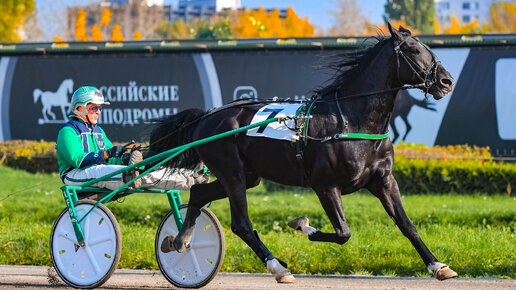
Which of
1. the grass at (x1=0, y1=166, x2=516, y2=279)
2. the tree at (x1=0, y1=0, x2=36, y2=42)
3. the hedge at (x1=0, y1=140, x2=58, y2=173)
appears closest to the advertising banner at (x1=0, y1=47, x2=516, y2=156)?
the hedge at (x1=0, y1=140, x2=58, y2=173)

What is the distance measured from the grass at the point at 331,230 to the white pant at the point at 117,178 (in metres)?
1.24

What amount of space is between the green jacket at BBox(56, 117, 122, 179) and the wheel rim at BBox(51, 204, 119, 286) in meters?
0.39

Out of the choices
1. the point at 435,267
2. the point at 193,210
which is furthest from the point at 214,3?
the point at 435,267

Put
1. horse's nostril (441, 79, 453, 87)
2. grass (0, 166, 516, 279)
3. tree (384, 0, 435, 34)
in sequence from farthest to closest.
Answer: tree (384, 0, 435, 34) → grass (0, 166, 516, 279) → horse's nostril (441, 79, 453, 87)

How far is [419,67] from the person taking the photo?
6.82m

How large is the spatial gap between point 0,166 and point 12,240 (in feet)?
24.9

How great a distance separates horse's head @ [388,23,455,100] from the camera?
6.77 metres

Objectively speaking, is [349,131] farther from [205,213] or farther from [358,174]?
[205,213]

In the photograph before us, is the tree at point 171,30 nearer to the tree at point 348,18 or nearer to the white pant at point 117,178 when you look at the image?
the tree at point 348,18

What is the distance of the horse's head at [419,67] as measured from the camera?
22.2 feet

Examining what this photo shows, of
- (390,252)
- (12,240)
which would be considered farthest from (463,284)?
(12,240)

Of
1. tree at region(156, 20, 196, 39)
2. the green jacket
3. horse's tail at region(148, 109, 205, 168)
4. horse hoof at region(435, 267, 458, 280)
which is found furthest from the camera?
tree at region(156, 20, 196, 39)

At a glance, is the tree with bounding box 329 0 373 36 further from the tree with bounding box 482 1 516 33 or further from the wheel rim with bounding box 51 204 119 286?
the wheel rim with bounding box 51 204 119 286

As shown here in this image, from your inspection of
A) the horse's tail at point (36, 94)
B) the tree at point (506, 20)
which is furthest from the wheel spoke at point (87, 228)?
the tree at point (506, 20)
